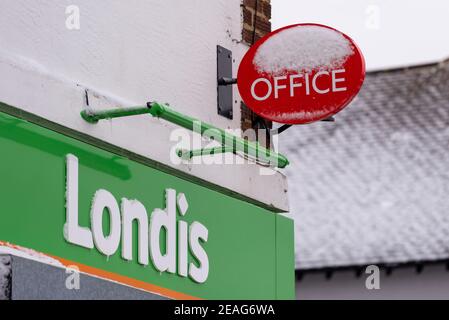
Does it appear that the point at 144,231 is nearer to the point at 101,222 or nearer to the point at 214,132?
the point at 101,222

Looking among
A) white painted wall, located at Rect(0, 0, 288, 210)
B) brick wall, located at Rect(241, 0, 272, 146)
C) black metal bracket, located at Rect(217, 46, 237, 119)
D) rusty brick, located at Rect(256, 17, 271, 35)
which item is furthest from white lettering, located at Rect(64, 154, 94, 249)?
rusty brick, located at Rect(256, 17, 271, 35)

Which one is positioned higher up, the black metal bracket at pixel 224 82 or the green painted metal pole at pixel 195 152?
the black metal bracket at pixel 224 82

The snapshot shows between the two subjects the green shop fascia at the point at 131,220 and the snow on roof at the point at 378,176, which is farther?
the snow on roof at the point at 378,176

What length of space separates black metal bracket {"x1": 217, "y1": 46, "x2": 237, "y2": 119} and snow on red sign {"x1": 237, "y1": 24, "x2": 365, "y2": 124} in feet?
1.57

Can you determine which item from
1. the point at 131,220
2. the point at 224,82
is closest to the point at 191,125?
the point at 131,220

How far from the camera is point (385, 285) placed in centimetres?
2323

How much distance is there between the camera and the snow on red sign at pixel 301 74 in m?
7.61

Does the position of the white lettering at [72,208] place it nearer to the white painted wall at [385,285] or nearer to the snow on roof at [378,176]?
the white painted wall at [385,285]

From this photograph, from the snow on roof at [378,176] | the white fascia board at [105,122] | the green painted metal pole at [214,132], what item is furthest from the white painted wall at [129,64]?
A: the snow on roof at [378,176]

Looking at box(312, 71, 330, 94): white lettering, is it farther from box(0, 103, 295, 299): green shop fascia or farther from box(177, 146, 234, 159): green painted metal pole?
box(0, 103, 295, 299): green shop fascia

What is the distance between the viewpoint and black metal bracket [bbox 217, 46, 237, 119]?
8.44 m

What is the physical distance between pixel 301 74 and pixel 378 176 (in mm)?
18472
